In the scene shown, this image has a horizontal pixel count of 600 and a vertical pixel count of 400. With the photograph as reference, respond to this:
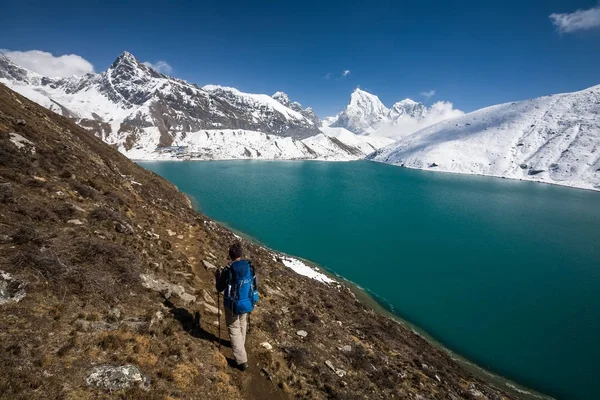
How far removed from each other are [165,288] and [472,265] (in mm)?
43029

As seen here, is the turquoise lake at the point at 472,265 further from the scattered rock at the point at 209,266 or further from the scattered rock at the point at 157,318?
the scattered rock at the point at 157,318

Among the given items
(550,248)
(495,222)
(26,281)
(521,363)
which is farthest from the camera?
(495,222)

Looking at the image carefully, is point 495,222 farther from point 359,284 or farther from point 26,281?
point 26,281

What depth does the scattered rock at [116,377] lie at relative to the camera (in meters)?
6.12

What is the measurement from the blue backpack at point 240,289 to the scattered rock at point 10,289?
5074mm

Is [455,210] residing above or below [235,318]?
above

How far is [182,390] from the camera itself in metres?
7.05

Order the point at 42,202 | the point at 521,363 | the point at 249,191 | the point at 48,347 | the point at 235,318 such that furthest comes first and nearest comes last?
the point at 249,191, the point at 521,363, the point at 42,202, the point at 235,318, the point at 48,347

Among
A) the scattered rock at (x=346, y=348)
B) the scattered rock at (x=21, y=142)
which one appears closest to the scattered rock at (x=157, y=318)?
the scattered rock at (x=346, y=348)

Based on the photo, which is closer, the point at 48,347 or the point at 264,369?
the point at 48,347

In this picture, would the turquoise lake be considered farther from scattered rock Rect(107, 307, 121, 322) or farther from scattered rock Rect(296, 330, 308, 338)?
scattered rock Rect(107, 307, 121, 322)

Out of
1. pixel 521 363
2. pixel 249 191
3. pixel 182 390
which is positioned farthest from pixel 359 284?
pixel 249 191

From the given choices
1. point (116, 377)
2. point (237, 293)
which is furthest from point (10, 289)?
point (237, 293)

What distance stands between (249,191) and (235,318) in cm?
8436
